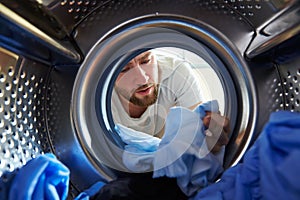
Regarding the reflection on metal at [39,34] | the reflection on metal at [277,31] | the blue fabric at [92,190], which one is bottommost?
the blue fabric at [92,190]

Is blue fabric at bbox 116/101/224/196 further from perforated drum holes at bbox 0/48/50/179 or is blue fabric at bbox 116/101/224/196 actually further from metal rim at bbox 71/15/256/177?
perforated drum holes at bbox 0/48/50/179

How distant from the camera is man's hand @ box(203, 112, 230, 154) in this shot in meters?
0.75

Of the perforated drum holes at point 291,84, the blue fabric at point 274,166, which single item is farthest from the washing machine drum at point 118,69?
the blue fabric at point 274,166

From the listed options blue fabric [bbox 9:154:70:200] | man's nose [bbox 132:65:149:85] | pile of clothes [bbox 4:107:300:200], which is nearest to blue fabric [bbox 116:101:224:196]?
pile of clothes [bbox 4:107:300:200]

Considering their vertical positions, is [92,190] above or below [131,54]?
below

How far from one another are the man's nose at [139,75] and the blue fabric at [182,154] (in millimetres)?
103

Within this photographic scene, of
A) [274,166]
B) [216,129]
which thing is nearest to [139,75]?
[216,129]

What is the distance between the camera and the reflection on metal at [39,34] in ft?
1.71

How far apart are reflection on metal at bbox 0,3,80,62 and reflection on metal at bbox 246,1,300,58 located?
0.99 ft

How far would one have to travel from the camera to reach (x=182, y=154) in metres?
0.74

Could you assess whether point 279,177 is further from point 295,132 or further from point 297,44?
point 297,44

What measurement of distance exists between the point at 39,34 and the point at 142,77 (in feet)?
0.97

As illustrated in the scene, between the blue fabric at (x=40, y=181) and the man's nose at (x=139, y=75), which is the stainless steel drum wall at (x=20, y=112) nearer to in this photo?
the blue fabric at (x=40, y=181)

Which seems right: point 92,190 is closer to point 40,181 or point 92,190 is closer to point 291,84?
point 40,181
